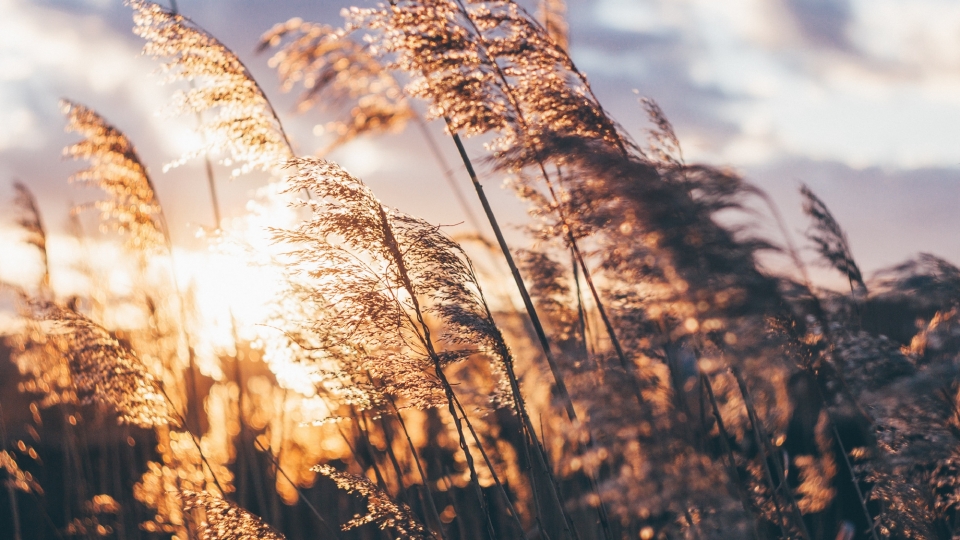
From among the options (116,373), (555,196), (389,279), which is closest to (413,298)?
(389,279)

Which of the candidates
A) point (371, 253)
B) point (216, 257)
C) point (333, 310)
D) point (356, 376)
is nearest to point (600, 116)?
point (371, 253)

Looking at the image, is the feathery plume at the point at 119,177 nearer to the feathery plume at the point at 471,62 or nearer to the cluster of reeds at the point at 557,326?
the cluster of reeds at the point at 557,326

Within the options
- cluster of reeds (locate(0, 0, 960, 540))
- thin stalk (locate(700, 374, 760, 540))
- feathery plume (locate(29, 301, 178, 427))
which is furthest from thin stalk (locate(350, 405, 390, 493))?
thin stalk (locate(700, 374, 760, 540))

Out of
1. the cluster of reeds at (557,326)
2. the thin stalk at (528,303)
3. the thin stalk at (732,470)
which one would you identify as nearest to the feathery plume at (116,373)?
the cluster of reeds at (557,326)

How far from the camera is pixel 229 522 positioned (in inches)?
107

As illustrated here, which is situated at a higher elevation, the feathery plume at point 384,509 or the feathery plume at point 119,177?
the feathery plume at point 119,177

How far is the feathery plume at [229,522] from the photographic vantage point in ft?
8.93

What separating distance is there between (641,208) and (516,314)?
273cm

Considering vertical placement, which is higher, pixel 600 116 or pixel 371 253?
pixel 600 116

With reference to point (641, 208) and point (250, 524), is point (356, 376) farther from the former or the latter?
point (641, 208)

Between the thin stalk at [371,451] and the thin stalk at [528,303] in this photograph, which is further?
the thin stalk at [371,451]

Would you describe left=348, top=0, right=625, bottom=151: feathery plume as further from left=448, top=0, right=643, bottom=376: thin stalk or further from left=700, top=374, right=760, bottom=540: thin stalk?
left=700, top=374, right=760, bottom=540: thin stalk

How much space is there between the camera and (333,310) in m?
2.80

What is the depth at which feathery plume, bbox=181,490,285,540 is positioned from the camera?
2.72 m
